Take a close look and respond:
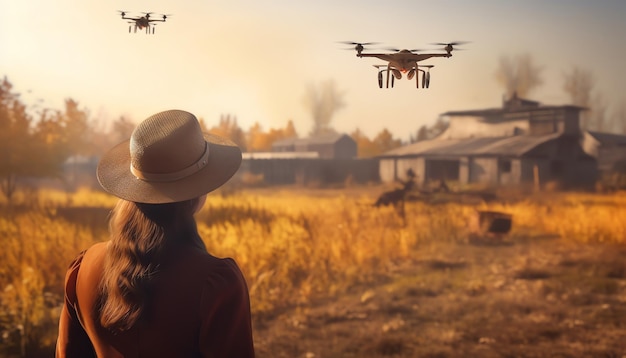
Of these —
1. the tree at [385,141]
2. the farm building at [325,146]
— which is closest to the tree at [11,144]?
the farm building at [325,146]

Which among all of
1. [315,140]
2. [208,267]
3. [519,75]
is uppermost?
[519,75]

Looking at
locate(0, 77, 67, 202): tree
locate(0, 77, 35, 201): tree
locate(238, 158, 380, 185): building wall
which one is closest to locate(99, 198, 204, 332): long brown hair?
locate(238, 158, 380, 185): building wall

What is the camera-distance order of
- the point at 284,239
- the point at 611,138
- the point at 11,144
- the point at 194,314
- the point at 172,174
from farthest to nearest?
the point at 11,144 → the point at 284,239 → the point at 611,138 → the point at 172,174 → the point at 194,314

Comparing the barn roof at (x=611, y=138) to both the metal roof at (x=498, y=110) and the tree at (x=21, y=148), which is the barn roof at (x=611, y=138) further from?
the tree at (x=21, y=148)

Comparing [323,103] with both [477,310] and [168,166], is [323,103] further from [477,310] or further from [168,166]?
[168,166]

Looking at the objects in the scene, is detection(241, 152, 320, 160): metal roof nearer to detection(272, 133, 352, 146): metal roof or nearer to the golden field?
detection(272, 133, 352, 146): metal roof

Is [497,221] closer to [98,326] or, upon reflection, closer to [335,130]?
[335,130]

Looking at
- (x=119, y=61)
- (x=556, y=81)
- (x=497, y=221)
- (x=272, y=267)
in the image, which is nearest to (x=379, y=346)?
(x=272, y=267)

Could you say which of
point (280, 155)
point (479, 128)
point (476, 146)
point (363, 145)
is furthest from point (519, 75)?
point (280, 155)
